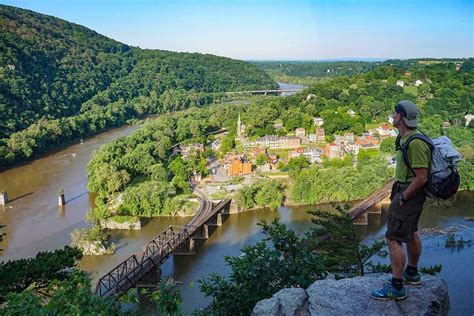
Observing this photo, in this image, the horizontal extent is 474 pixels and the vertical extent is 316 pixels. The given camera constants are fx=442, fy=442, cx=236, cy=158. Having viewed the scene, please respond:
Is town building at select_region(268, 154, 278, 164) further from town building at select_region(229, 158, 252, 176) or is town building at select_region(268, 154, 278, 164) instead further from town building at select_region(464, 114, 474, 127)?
town building at select_region(464, 114, 474, 127)

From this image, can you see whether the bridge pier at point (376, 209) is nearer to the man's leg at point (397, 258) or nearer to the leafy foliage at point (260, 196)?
the leafy foliage at point (260, 196)

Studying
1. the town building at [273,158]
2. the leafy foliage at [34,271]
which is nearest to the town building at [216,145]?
the town building at [273,158]

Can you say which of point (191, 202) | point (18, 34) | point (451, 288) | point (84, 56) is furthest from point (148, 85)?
point (451, 288)

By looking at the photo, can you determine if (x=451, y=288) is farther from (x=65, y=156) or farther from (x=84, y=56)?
(x=84, y=56)

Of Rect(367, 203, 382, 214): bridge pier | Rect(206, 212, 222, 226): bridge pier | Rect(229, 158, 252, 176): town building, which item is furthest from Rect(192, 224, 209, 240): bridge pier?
Rect(229, 158, 252, 176): town building

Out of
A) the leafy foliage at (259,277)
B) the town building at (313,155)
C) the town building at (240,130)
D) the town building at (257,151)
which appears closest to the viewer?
the leafy foliage at (259,277)
